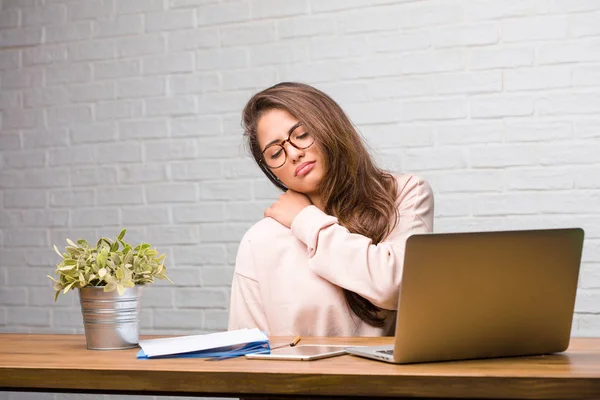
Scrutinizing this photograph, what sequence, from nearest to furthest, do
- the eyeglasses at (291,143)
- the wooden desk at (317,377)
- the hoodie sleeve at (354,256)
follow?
the wooden desk at (317,377), the hoodie sleeve at (354,256), the eyeglasses at (291,143)

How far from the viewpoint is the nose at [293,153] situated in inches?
84.0

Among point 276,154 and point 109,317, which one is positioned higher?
point 276,154

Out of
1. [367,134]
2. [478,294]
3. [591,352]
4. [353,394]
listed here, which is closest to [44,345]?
[353,394]

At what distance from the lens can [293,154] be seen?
2131 millimetres

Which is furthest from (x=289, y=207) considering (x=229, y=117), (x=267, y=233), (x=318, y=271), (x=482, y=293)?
(x=229, y=117)

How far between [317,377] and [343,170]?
3.48ft

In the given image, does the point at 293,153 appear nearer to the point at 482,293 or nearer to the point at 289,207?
the point at 289,207

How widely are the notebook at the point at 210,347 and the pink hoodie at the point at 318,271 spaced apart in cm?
44

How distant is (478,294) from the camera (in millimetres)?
1220

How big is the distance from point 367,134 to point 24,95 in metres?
1.64

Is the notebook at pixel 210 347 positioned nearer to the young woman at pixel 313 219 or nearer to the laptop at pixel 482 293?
the laptop at pixel 482 293

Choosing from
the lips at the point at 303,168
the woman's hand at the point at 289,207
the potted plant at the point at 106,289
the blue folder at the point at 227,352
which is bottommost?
the blue folder at the point at 227,352

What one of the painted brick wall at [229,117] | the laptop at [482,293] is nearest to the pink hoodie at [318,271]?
the laptop at [482,293]

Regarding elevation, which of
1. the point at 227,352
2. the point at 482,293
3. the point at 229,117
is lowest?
the point at 227,352
